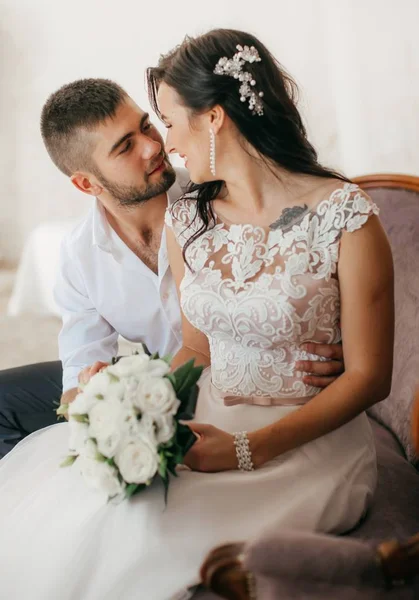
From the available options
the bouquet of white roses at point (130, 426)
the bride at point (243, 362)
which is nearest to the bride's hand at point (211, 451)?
the bride at point (243, 362)

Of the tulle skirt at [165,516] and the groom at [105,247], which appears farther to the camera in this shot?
the groom at [105,247]

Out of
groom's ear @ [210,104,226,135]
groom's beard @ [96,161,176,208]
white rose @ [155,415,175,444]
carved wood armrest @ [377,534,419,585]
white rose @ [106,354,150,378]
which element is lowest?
carved wood armrest @ [377,534,419,585]

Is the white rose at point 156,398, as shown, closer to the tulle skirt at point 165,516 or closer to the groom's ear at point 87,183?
the tulle skirt at point 165,516

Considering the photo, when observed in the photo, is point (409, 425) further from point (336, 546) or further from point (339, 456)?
point (336, 546)

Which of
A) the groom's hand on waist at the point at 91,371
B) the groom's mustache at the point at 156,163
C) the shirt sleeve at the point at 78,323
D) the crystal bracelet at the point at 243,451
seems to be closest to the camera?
the crystal bracelet at the point at 243,451

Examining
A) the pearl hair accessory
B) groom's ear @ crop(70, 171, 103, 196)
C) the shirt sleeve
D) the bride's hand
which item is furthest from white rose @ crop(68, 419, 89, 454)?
groom's ear @ crop(70, 171, 103, 196)

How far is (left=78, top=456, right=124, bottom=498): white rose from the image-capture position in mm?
1180

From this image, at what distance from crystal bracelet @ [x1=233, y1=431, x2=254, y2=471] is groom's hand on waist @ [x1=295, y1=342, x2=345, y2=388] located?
0.74 feet

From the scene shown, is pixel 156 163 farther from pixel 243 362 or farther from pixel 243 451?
pixel 243 451

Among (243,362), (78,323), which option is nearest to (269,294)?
(243,362)

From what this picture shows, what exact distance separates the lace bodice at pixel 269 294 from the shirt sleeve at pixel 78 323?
57 cm

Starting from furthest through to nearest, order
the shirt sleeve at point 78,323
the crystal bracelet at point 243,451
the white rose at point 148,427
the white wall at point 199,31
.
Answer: the white wall at point 199,31 < the shirt sleeve at point 78,323 < the crystal bracelet at point 243,451 < the white rose at point 148,427

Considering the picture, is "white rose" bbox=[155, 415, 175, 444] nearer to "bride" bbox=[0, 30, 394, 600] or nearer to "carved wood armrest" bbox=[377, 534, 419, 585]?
"bride" bbox=[0, 30, 394, 600]

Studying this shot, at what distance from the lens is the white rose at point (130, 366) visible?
3.92 feet
